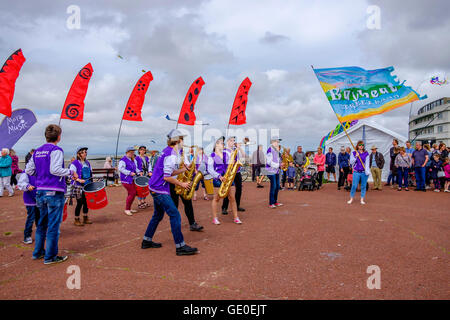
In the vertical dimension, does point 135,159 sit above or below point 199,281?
above

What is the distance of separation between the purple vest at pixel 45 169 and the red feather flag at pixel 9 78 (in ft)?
18.8

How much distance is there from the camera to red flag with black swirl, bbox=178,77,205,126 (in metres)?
12.7

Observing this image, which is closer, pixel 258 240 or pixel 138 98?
pixel 258 240

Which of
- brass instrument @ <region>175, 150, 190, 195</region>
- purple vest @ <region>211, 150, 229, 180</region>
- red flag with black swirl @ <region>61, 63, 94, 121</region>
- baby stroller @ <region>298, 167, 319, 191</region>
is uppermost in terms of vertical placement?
red flag with black swirl @ <region>61, 63, 94, 121</region>

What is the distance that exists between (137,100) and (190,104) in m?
3.13

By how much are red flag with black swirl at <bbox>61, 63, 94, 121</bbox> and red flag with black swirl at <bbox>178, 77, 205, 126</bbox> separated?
4.10 meters

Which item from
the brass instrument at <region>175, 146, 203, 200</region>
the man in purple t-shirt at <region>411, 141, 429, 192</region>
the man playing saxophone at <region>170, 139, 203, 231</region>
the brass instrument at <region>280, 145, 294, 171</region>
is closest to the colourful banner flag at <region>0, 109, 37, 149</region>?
the man playing saxophone at <region>170, 139, 203, 231</region>

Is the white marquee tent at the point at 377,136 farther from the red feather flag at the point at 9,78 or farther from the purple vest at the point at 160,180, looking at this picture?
the red feather flag at the point at 9,78

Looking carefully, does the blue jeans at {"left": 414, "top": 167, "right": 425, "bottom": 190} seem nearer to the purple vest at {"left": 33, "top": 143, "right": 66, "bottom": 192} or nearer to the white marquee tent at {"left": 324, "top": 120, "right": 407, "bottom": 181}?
the white marquee tent at {"left": 324, "top": 120, "right": 407, "bottom": 181}

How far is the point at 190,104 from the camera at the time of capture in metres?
13.1

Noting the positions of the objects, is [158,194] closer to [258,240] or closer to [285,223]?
[258,240]
